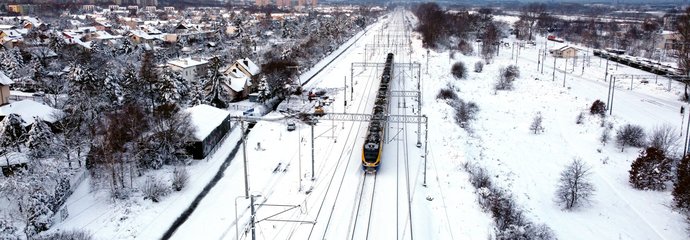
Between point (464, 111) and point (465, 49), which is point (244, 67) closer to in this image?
point (464, 111)

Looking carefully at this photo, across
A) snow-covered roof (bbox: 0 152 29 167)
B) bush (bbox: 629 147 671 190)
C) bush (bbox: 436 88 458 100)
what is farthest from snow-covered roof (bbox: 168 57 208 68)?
bush (bbox: 629 147 671 190)

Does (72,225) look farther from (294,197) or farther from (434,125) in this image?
(434,125)

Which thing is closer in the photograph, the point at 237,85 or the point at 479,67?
the point at 237,85

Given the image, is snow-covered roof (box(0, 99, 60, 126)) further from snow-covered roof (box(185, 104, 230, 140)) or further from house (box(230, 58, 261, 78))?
house (box(230, 58, 261, 78))

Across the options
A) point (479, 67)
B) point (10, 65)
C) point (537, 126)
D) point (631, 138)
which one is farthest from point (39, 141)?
point (479, 67)

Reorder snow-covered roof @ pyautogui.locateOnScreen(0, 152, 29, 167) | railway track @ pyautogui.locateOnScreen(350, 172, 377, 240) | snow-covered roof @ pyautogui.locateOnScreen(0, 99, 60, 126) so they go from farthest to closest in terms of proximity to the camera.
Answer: snow-covered roof @ pyautogui.locateOnScreen(0, 99, 60, 126), snow-covered roof @ pyautogui.locateOnScreen(0, 152, 29, 167), railway track @ pyautogui.locateOnScreen(350, 172, 377, 240)

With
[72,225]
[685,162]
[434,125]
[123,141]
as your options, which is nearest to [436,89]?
[434,125]

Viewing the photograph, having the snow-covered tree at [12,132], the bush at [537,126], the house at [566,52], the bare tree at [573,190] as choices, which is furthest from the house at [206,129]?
the house at [566,52]
